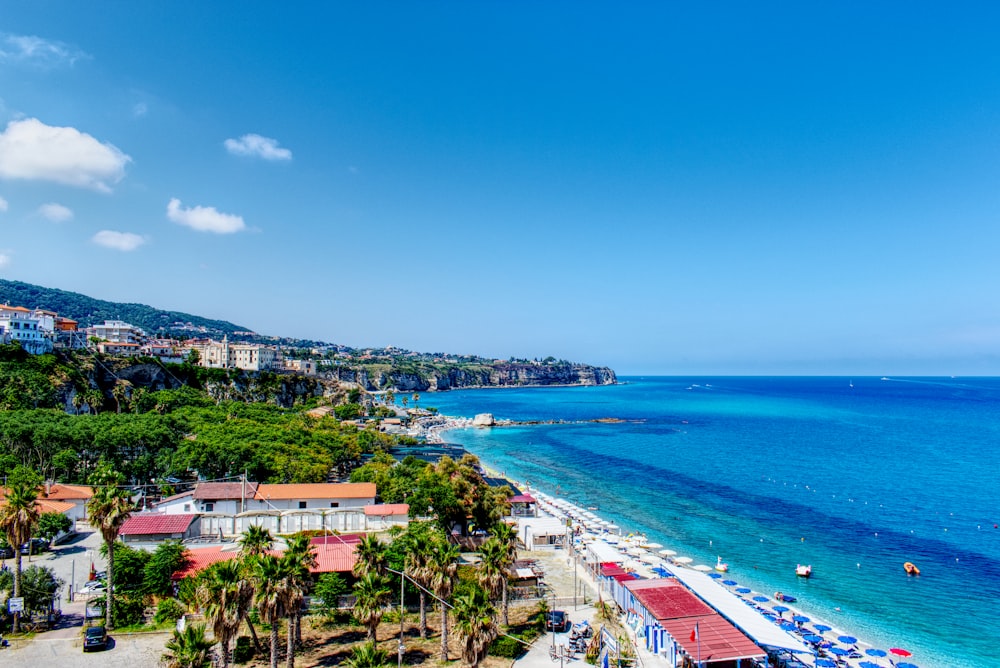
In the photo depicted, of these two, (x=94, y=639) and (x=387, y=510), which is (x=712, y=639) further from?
(x=94, y=639)

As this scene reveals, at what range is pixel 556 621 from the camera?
28781 mm

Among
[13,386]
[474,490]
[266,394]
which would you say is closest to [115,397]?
[13,386]

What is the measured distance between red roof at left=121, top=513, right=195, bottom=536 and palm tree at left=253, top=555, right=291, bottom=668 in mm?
18234

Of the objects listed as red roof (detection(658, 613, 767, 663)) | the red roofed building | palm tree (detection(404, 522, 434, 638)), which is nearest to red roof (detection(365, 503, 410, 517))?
the red roofed building

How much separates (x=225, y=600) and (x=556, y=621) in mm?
15631

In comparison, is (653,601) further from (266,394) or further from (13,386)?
(266,394)

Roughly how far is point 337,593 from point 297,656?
3889 millimetres

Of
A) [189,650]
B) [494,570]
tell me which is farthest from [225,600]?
[494,570]

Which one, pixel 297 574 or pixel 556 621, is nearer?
pixel 297 574

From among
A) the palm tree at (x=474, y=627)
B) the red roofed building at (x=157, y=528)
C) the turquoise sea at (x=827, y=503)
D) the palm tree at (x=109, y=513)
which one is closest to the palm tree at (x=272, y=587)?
the palm tree at (x=474, y=627)

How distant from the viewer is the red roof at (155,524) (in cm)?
3500

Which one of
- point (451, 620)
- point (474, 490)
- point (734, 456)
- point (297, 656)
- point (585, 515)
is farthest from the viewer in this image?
point (734, 456)

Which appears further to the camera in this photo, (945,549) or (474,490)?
(945,549)

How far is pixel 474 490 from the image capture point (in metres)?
43.7
